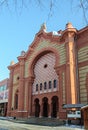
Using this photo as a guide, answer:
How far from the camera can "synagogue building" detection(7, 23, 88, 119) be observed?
24266mm

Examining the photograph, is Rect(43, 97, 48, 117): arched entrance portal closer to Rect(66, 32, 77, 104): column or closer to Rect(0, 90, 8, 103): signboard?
Rect(66, 32, 77, 104): column

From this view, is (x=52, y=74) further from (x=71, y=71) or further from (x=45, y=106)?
(x=45, y=106)

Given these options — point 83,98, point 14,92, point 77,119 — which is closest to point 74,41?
point 83,98

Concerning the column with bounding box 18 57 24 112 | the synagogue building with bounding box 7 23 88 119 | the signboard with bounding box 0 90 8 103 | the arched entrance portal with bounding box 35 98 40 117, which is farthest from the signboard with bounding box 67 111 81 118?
the signboard with bounding box 0 90 8 103

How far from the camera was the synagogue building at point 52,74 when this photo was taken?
24266 millimetres

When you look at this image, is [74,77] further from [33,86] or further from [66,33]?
[33,86]

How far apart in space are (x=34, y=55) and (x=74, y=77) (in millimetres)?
10576

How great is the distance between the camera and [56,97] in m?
29.2

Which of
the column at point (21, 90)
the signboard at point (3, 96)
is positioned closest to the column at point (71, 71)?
the column at point (21, 90)

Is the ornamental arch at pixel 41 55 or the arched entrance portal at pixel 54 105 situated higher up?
the ornamental arch at pixel 41 55

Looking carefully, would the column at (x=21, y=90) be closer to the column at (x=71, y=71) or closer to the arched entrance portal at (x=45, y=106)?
the arched entrance portal at (x=45, y=106)

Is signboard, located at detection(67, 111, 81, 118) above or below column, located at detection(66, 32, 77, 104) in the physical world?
below

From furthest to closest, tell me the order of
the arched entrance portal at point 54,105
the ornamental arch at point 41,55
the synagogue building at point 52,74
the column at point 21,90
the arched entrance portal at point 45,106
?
the column at point 21,90
the arched entrance portal at point 45,106
the arched entrance portal at point 54,105
the ornamental arch at point 41,55
the synagogue building at point 52,74

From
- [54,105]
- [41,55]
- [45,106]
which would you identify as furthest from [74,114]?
[41,55]
